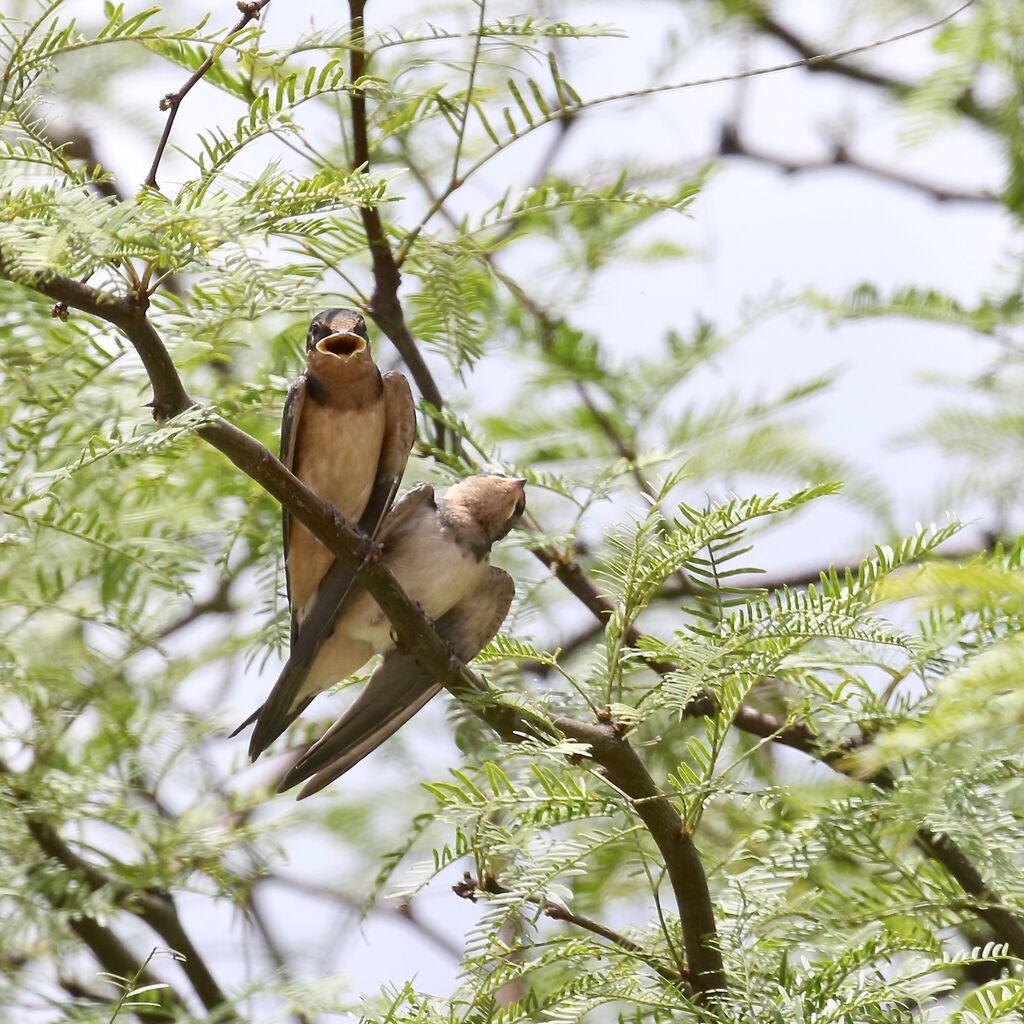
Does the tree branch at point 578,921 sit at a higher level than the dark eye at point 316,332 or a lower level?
lower

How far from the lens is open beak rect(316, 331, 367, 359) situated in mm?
3424

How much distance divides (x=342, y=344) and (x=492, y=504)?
642 millimetres

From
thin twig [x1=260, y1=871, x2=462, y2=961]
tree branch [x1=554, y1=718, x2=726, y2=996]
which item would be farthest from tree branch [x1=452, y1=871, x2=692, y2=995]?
thin twig [x1=260, y1=871, x2=462, y2=961]

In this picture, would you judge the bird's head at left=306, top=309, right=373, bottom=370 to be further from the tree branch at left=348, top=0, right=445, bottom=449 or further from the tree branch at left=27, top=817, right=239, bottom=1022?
the tree branch at left=27, top=817, right=239, bottom=1022

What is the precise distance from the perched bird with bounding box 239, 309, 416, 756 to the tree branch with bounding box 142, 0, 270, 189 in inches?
49.6

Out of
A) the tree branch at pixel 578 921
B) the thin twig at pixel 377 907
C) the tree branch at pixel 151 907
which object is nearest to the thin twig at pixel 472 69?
the tree branch at pixel 578 921

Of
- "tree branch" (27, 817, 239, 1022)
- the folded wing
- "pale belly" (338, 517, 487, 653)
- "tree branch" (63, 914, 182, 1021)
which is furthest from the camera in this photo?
"tree branch" (63, 914, 182, 1021)

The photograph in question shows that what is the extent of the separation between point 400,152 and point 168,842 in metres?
2.12

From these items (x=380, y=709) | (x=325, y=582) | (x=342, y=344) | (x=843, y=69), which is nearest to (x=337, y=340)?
(x=342, y=344)

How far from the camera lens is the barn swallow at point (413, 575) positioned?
343 centimetres

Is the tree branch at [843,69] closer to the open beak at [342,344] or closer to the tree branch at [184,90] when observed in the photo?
the open beak at [342,344]

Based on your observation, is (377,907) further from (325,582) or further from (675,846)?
(675,846)

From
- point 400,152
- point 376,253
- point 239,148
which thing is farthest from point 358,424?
point 239,148

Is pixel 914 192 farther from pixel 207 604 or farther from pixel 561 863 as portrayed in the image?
pixel 561 863
